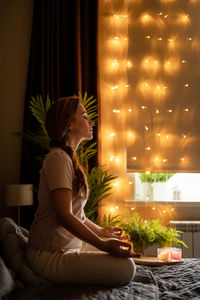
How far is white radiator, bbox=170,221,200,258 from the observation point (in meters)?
3.51

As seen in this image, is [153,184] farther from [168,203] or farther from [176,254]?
[176,254]

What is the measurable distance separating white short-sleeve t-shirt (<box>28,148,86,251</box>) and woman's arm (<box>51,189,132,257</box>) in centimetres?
5

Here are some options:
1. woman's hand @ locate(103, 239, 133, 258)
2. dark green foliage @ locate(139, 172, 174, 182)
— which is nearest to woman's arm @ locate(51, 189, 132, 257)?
woman's hand @ locate(103, 239, 133, 258)

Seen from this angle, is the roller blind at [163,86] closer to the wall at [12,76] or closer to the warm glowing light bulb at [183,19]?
the warm glowing light bulb at [183,19]

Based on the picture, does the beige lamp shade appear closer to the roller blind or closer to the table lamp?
the table lamp

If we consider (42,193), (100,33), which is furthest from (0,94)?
(42,193)

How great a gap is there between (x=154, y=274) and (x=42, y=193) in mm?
649

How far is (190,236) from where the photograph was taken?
353 cm

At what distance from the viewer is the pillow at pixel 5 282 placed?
4.48 feet

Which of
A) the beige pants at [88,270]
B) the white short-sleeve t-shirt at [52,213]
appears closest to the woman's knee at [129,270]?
the beige pants at [88,270]

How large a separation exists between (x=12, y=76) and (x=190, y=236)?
232 centimetres

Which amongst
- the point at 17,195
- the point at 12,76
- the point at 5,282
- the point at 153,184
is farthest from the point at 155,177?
the point at 5,282

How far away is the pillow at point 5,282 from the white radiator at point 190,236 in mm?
2308

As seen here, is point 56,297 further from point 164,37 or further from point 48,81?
point 164,37
